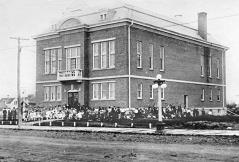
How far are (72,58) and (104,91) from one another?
5.56 m

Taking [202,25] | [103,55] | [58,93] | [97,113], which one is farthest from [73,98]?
[202,25]

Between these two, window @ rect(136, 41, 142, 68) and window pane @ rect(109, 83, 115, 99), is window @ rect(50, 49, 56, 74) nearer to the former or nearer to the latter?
window pane @ rect(109, 83, 115, 99)

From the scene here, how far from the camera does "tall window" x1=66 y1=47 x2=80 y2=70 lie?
135ft

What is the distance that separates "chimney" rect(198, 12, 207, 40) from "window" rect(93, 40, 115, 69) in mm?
18598

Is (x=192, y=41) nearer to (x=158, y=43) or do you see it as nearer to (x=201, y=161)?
(x=158, y=43)

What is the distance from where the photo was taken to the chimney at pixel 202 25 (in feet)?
173

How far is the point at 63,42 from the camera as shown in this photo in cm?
4269

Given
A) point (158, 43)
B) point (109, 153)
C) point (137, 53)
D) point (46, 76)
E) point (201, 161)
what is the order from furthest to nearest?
point (46, 76) < point (158, 43) < point (137, 53) < point (109, 153) < point (201, 161)

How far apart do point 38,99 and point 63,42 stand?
7.93 metres

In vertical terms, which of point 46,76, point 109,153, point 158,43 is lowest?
point 109,153

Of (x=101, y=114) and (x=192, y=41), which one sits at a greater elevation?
(x=192, y=41)

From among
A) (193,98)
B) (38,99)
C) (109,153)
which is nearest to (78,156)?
(109,153)

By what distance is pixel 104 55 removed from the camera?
39.5 m

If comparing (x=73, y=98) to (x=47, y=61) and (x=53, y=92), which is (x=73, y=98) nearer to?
(x=53, y=92)
